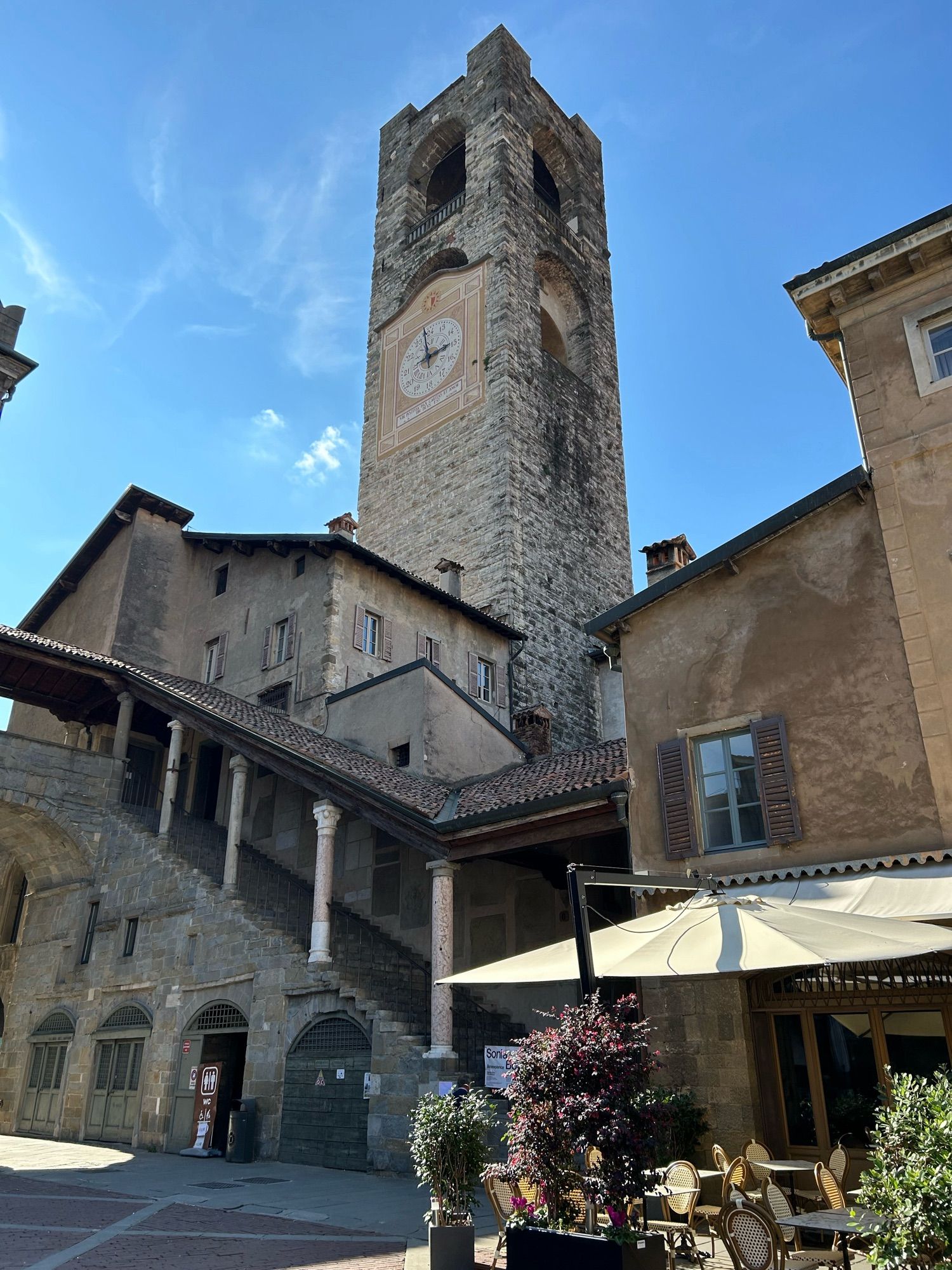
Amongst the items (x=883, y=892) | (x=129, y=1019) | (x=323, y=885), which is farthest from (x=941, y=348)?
(x=129, y=1019)

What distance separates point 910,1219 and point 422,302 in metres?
32.9

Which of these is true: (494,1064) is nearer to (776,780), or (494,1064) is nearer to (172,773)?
(776,780)

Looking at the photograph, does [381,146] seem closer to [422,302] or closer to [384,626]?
[422,302]

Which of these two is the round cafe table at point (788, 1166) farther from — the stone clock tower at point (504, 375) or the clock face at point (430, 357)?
the clock face at point (430, 357)

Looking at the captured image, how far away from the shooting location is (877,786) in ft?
32.2

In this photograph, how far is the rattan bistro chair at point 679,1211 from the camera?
6.65 meters

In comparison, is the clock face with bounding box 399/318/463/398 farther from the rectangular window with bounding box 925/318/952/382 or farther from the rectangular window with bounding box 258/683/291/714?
the rectangular window with bounding box 925/318/952/382

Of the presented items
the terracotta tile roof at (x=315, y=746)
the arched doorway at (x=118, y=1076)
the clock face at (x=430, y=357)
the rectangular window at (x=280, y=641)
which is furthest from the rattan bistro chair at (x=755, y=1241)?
the clock face at (x=430, y=357)

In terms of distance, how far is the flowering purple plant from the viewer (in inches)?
218

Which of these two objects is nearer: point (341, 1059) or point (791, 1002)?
point (791, 1002)

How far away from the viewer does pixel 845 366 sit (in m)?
11.8

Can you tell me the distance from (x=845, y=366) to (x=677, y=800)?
5.66 m

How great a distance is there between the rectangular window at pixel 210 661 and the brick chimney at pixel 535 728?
758 cm

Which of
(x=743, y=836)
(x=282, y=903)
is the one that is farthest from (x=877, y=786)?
(x=282, y=903)
